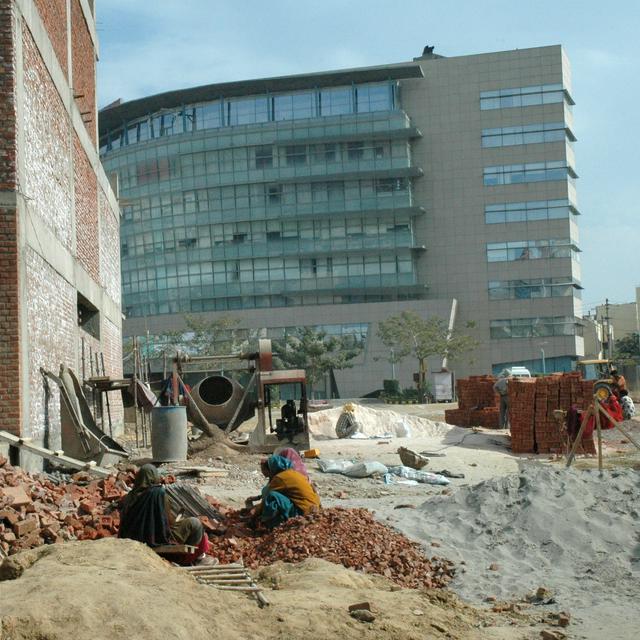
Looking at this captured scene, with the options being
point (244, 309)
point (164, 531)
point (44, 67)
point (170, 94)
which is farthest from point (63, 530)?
point (170, 94)

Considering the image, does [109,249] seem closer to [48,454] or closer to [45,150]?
[45,150]

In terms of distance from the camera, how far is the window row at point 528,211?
82.4m

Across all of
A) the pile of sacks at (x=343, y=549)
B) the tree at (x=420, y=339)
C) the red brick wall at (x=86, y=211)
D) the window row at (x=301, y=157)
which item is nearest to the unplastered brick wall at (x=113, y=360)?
the red brick wall at (x=86, y=211)

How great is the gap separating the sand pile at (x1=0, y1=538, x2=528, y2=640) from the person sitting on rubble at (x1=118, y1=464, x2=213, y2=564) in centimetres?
80

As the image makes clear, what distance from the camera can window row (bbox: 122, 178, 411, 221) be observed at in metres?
→ 83.0

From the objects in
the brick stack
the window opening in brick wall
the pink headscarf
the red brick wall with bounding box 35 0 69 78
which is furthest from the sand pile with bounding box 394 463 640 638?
the window opening in brick wall

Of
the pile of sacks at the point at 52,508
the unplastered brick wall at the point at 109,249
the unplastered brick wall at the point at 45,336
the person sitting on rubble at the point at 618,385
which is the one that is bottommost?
the pile of sacks at the point at 52,508

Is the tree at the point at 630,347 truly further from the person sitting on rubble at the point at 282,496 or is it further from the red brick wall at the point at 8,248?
the person sitting on rubble at the point at 282,496

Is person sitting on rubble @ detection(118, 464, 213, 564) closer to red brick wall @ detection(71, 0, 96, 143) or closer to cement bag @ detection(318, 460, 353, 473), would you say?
cement bag @ detection(318, 460, 353, 473)

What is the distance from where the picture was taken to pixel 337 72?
267 feet

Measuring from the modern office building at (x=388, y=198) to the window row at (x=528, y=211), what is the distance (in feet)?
0.40

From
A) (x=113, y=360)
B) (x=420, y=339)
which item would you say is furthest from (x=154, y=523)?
(x=420, y=339)

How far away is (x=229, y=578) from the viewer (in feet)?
26.3

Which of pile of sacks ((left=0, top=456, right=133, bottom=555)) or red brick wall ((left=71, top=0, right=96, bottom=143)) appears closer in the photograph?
pile of sacks ((left=0, top=456, right=133, bottom=555))
